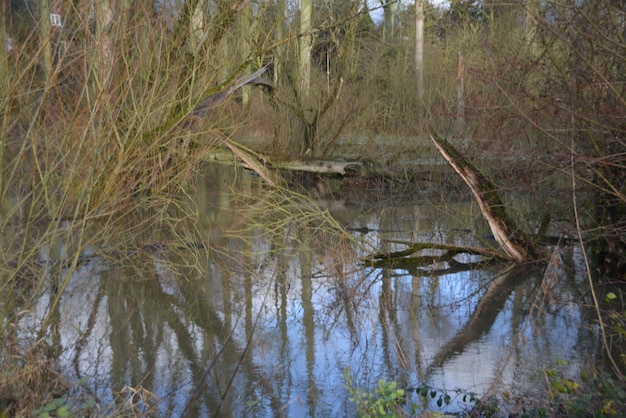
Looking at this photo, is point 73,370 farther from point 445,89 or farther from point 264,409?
point 445,89

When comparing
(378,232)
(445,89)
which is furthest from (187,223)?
(445,89)

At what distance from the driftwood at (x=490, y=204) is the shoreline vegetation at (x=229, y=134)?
0.02m

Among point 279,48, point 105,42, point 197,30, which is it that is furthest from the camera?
point 279,48

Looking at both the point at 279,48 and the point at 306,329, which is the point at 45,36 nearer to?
the point at 306,329

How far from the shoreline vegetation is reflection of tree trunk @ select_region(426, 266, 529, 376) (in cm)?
35

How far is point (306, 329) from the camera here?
6.97 m

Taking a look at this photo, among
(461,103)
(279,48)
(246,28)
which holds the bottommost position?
(461,103)

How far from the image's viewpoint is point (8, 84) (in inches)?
180

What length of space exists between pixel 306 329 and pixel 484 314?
1.88 meters

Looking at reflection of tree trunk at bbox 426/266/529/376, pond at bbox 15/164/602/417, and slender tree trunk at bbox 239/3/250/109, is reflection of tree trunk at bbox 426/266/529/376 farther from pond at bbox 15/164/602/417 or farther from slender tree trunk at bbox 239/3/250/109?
slender tree trunk at bbox 239/3/250/109

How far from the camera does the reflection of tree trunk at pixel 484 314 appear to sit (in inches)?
248

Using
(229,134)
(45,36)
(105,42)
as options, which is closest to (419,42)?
(229,134)

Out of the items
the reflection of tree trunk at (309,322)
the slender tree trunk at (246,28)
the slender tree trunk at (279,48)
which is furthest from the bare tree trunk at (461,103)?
the slender tree trunk at (246,28)

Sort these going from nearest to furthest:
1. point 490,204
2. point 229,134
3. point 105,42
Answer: point 105,42
point 490,204
point 229,134
